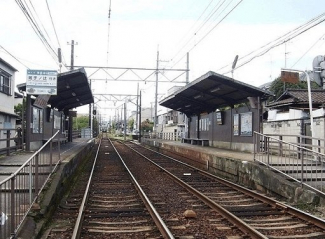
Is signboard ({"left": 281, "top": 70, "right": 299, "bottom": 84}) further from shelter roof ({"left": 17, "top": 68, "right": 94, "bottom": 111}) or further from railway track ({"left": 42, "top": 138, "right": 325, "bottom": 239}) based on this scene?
shelter roof ({"left": 17, "top": 68, "right": 94, "bottom": 111})

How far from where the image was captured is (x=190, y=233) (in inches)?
277

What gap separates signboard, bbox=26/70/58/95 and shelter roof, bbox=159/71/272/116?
6.61 meters

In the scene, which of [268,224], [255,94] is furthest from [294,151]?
[255,94]

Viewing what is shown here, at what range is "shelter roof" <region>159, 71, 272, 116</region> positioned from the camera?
18141 mm

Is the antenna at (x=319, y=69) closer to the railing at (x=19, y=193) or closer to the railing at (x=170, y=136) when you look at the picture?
the railing at (x=19, y=193)

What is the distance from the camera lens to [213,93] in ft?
72.1

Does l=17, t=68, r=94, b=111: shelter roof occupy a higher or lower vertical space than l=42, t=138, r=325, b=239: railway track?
higher

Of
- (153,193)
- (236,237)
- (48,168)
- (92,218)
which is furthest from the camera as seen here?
(153,193)

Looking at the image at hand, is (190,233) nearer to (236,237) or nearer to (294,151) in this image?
(236,237)

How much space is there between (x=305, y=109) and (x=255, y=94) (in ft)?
20.4

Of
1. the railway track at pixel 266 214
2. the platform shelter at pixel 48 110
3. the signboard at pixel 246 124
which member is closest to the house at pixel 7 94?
the platform shelter at pixel 48 110

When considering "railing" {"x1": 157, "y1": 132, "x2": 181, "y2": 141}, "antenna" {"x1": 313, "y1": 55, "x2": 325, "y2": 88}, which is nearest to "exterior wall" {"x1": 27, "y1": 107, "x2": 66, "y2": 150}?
"antenna" {"x1": 313, "y1": 55, "x2": 325, "y2": 88}

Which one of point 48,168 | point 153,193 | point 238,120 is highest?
point 238,120

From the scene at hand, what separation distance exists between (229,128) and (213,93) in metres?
2.23
